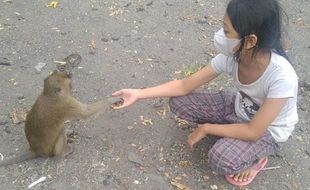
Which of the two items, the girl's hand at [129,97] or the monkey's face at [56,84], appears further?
the girl's hand at [129,97]

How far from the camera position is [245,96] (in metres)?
3.01

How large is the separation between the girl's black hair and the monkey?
113 centimetres

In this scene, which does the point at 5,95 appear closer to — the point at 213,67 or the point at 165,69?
the point at 165,69

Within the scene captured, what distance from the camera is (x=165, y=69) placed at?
4141 mm

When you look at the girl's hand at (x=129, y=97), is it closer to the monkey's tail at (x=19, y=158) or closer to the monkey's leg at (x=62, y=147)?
the monkey's leg at (x=62, y=147)

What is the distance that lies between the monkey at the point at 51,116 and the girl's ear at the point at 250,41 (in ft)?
3.60

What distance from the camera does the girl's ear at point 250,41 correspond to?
2.53 meters

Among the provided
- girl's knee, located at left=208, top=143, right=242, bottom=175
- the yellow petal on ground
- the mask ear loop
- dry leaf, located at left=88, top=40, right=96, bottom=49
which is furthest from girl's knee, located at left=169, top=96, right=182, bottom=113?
the yellow petal on ground

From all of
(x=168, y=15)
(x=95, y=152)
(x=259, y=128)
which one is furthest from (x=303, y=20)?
(x=95, y=152)

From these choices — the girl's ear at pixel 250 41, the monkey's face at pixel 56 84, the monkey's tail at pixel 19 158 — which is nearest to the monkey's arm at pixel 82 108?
the monkey's face at pixel 56 84

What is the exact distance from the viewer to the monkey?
115 inches

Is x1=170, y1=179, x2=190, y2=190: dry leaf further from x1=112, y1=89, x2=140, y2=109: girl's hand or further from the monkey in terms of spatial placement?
the monkey

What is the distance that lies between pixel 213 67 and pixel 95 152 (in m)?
1.02

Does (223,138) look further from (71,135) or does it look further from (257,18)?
(71,135)
